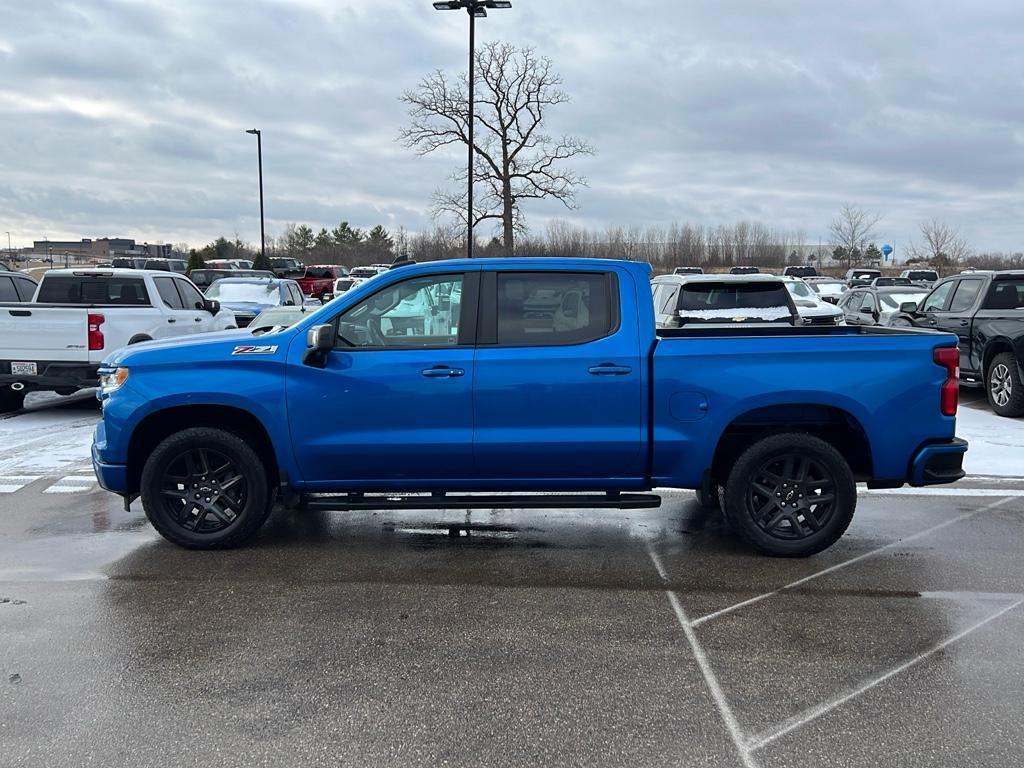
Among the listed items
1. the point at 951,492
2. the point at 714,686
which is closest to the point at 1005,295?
the point at 951,492

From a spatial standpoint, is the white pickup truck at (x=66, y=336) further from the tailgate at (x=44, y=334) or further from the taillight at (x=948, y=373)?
the taillight at (x=948, y=373)

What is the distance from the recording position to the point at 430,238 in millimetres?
71562

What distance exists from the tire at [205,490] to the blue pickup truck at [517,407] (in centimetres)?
1

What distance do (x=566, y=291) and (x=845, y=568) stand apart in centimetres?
256

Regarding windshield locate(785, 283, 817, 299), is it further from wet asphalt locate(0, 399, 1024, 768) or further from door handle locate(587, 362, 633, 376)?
door handle locate(587, 362, 633, 376)

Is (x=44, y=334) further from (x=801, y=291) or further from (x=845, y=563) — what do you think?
(x=801, y=291)

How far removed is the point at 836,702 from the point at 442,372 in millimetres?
2957

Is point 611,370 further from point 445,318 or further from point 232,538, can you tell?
point 232,538

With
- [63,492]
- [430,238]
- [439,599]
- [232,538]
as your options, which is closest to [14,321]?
[63,492]

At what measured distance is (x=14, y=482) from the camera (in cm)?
801

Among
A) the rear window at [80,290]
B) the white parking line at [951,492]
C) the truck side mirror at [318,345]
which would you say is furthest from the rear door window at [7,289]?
the white parking line at [951,492]

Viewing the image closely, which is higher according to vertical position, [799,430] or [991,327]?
[991,327]

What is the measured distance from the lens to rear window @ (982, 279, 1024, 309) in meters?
11.8

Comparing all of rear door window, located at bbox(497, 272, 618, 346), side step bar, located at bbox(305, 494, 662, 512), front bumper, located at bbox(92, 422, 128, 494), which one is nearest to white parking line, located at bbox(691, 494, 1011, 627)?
side step bar, located at bbox(305, 494, 662, 512)
